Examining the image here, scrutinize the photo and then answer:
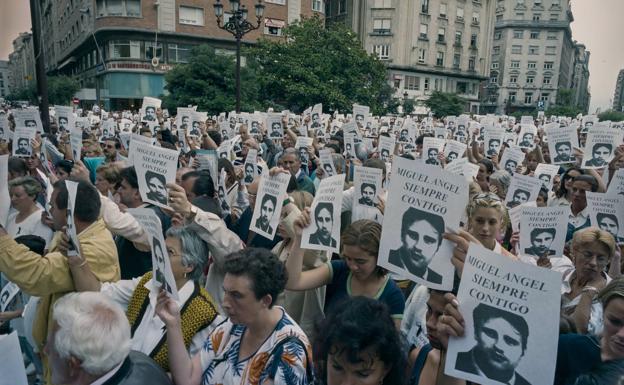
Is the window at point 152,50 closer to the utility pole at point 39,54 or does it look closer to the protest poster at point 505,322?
the utility pole at point 39,54

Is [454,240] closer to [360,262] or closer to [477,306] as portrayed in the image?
[477,306]

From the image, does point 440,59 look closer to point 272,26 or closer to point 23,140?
point 272,26

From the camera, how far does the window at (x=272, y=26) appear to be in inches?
1688

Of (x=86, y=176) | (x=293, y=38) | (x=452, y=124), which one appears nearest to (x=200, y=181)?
(x=86, y=176)

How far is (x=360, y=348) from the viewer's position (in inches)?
75.0

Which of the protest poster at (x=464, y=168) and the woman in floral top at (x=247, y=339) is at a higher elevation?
the protest poster at (x=464, y=168)

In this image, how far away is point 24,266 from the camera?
2.57 metres

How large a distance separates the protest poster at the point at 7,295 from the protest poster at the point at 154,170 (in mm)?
1096

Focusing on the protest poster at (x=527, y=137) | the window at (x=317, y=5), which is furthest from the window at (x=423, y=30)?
the protest poster at (x=527, y=137)

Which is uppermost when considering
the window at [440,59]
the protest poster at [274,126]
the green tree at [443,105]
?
the window at [440,59]

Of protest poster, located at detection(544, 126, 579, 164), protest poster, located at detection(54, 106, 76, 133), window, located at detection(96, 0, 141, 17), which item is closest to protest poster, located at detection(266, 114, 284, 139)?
protest poster, located at detection(54, 106, 76, 133)

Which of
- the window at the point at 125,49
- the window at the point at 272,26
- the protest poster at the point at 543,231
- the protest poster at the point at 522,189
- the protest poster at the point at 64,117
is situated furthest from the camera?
the window at the point at 272,26

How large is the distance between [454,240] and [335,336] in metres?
0.73

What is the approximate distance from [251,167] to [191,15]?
37848mm
